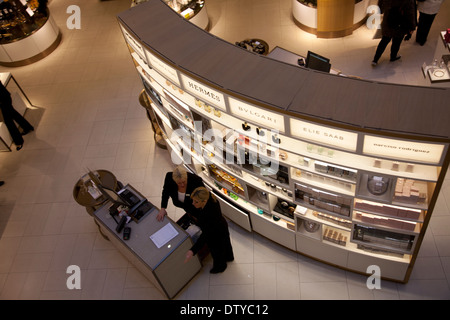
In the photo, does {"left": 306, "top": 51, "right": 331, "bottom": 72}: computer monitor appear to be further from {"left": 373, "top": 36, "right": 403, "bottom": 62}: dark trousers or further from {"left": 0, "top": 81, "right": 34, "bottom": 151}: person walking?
{"left": 0, "top": 81, "right": 34, "bottom": 151}: person walking

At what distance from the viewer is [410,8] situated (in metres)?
7.07

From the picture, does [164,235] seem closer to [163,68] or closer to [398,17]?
[163,68]

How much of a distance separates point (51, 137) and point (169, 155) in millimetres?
2652

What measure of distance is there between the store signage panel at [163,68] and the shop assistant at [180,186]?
1092mm

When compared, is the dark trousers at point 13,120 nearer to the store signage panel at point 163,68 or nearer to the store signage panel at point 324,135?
the store signage panel at point 163,68

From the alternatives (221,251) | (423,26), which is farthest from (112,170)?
(423,26)

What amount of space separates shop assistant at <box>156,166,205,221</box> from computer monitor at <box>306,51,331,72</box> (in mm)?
2314

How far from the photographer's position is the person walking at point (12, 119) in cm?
778

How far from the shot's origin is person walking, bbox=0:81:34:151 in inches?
306

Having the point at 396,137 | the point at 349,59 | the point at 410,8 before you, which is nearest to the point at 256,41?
the point at 349,59

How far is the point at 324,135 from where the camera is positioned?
400cm

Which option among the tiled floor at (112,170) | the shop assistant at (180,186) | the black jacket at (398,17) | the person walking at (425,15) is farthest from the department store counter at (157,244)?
the person walking at (425,15)

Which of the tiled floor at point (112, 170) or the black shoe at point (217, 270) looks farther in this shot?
the black shoe at point (217, 270)

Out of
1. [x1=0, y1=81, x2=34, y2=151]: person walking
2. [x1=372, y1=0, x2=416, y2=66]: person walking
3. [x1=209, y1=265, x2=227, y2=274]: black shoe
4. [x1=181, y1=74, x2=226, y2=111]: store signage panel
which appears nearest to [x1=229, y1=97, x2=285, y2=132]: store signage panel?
[x1=181, y1=74, x2=226, y2=111]: store signage panel
